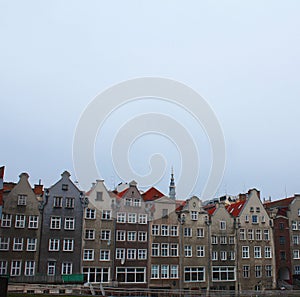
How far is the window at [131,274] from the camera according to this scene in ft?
176

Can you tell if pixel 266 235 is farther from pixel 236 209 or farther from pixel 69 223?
pixel 69 223

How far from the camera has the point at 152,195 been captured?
59875mm

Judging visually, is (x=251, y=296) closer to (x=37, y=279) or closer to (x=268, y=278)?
(x=268, y=278)

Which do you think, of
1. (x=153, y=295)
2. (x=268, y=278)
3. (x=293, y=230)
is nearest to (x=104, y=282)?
(x=153, y=295)

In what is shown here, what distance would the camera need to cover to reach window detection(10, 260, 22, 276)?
48.3 metres

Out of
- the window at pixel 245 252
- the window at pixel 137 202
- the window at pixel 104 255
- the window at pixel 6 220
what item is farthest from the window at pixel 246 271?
the window at pixel 6 220

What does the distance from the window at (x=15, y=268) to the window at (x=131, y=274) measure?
39.4 ft

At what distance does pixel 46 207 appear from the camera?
51969 mm

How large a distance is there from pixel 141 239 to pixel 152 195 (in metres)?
6.80

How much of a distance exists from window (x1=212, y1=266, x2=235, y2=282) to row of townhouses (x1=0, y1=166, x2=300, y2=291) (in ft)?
0.44

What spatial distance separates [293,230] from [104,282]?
29872 millimetres

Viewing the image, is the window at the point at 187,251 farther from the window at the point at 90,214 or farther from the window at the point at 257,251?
the window at the point at 90,214

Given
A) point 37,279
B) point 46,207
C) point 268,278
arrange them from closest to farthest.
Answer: point 37,279, point 46,207, point 268,278

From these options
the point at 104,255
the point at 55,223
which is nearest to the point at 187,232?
the point at 104,255
